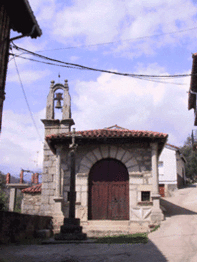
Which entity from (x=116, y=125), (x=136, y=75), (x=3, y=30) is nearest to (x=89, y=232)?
(x=136, y=75)

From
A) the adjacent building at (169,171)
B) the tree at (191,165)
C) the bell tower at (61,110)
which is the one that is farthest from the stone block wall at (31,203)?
the tree at (191,165)

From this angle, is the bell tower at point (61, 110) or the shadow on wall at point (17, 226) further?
the bell tower at point (61, 110)

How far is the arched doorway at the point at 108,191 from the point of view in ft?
38.9

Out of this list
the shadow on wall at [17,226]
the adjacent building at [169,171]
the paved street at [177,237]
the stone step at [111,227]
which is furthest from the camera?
the adjacent building at [169,171]

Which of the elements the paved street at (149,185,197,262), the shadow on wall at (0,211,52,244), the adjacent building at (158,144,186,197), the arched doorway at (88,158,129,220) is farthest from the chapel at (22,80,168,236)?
the adjacent building at (158,144,186,197)

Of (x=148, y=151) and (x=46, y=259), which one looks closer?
(x=46, y=259)

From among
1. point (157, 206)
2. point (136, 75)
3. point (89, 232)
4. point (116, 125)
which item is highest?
point (116, 125)

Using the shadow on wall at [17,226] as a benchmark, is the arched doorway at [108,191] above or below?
above

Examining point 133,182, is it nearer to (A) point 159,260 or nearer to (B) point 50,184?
(B) point 50,184

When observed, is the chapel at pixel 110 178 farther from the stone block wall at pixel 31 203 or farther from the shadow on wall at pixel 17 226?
the stone block wall at pixel 31 203

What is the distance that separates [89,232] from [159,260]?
4963mm

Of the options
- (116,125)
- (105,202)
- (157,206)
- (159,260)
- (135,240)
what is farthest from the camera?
(116,125)

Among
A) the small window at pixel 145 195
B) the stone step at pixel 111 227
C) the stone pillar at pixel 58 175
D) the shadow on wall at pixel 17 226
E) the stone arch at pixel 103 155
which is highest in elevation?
the stone arch at pixel 103 155

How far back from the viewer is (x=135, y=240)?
8.45 metres
